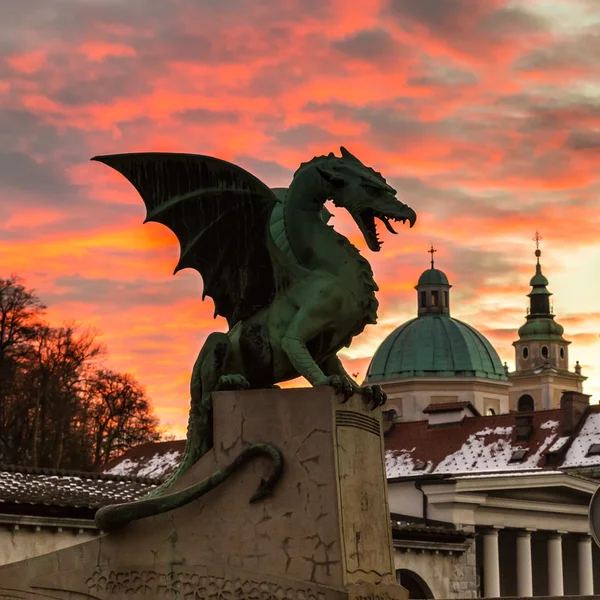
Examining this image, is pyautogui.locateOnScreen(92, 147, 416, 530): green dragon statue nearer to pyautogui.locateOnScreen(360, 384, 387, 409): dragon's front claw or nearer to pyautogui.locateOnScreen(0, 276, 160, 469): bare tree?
pyautogui.locateOnScreen(360, 384, 387, 409): dragon's front claw

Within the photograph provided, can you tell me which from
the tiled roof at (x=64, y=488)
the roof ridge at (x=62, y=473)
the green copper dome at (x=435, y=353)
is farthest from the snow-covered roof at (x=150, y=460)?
the green copper dome at (x=435, y=353)

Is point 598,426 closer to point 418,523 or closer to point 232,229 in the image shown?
point 418,523

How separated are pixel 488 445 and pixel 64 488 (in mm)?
32825

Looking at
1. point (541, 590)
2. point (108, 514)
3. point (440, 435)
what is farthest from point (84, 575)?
point (440, 435)

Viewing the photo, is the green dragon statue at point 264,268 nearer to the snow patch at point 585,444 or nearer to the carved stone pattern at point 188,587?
the carved stone pattern at point 188,587

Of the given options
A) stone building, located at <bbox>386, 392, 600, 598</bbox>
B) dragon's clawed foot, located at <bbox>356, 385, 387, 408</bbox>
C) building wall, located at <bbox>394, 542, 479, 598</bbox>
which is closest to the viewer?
dragon's clawed foot, located at <bbox>356, 385, 387, 408</bbox>

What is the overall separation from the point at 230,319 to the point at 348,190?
138cm

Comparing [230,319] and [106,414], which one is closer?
[230,319]

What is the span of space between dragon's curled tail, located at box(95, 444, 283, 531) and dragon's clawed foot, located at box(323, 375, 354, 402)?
589 mm

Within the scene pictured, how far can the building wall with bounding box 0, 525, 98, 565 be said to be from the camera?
29234mm

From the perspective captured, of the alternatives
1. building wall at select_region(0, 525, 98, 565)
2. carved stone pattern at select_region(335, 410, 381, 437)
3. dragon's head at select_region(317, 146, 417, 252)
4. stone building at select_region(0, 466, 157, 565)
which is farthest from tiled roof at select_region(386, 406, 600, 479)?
carved stone pattern at select_region(335, 410, 381, 437)

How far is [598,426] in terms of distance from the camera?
63.6 m

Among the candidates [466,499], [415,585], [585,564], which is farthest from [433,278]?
[415,585]

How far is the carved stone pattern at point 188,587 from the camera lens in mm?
11344
